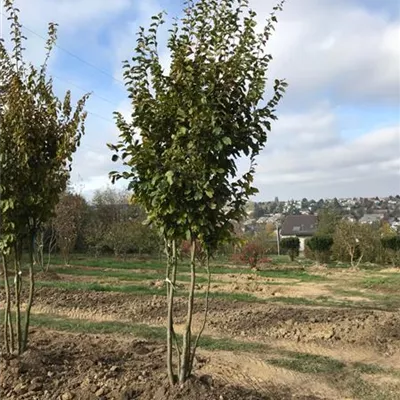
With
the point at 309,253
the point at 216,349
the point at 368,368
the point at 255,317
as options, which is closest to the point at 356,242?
the point at 309,253

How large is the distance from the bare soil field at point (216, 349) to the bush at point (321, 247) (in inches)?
620

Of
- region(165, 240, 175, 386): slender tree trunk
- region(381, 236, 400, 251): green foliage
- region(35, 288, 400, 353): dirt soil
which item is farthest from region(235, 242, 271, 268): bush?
region(165, 240, 175, 386): slender tree trunk

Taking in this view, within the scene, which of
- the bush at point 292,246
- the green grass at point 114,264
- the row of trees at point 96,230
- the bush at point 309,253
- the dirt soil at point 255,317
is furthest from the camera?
the bush at point 292,246

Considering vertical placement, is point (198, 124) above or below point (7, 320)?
above

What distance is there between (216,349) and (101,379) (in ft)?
8.64

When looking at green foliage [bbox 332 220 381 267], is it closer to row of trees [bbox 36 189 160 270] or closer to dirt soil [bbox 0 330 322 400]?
row of trees [bbox 36 189 160 270]

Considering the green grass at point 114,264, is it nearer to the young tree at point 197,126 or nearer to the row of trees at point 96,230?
the row of trees at point 96,230

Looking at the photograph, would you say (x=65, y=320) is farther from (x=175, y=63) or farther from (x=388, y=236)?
(x=388, y=236)

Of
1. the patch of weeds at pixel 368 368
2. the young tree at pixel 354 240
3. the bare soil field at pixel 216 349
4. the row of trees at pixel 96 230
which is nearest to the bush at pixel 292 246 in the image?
the young tree at pixel 354 240

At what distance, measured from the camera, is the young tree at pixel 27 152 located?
17.3ft

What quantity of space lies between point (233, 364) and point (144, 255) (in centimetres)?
2821

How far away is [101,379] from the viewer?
16.1 ft

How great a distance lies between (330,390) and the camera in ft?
18.4

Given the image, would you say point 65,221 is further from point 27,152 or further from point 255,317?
point 27,152
